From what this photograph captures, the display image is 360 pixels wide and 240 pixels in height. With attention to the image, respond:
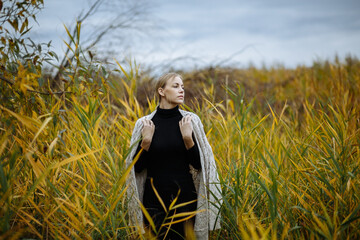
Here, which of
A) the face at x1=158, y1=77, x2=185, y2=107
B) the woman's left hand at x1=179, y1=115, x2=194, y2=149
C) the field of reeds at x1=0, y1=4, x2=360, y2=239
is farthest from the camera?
the face at x1=158, y1=77, x2=185, y2=107

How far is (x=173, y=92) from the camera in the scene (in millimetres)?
1811

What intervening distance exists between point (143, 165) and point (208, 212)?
1.78 ft


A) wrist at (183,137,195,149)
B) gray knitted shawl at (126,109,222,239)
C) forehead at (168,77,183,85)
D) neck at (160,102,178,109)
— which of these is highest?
forehead at (168,77,183,85)

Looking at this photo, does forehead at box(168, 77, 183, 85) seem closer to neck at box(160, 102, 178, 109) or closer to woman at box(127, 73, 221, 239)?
woman at box(127, 73, 221, 239)

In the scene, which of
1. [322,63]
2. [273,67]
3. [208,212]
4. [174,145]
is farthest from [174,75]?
[273,67]

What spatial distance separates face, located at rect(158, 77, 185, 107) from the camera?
1809 millimetres

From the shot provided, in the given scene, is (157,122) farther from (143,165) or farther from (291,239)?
(291,239)

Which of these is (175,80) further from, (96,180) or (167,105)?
(96,180)

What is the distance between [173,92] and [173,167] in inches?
20.0

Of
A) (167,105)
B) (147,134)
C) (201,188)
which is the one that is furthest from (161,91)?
(201,188)

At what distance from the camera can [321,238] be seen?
154 cm

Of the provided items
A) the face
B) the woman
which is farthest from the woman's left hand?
the face

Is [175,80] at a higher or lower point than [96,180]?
higher

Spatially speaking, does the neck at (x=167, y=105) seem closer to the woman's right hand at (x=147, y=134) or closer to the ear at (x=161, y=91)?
the ear at (x=161, y=91)
